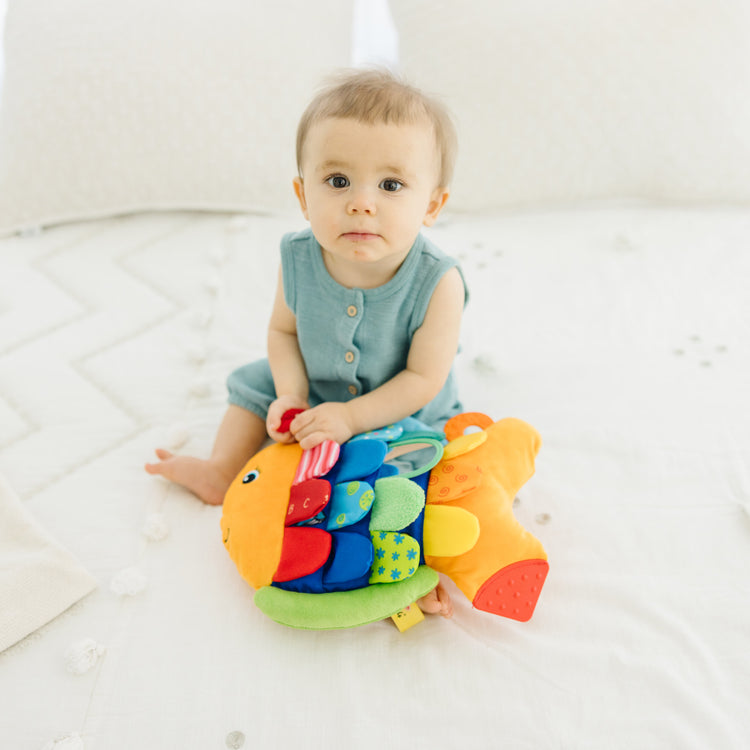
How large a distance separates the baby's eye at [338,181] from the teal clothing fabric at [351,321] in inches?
5.4

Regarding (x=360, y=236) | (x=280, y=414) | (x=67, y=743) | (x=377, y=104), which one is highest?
(x=377, y=104)

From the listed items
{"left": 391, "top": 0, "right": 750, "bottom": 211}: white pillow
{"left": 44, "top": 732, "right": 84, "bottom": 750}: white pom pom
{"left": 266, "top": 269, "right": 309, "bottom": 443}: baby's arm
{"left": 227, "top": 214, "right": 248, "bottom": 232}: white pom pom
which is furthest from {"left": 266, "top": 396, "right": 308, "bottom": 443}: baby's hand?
{"left": 391, "top": 0, "right": 750, "bottom": 211}: white pillow

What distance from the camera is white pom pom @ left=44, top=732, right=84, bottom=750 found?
0.63m

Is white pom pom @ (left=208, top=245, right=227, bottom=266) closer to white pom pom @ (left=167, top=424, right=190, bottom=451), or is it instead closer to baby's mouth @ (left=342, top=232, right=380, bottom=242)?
white pom pom @ (left=167, top=424, right=190, bottom=451)

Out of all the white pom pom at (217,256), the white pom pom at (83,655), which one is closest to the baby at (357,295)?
the white pom pom at (83,655)

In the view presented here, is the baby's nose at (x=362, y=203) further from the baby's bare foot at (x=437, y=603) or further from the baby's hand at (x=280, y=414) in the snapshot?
the baby's bare foot at (x=437, y=603)

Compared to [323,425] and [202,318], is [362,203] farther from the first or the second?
[202,318]

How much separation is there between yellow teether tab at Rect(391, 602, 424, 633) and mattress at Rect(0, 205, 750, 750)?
0.01 metres

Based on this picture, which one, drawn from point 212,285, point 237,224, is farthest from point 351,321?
point 237,224

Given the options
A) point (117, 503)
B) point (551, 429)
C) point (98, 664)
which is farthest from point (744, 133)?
point (98, 664)

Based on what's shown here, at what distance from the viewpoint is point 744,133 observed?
1.32m

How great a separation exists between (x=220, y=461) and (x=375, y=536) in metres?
0.29

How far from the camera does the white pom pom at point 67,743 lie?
0.63 meters

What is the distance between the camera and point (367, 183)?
75 centimetres
